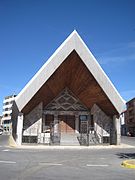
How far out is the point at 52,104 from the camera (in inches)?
1298

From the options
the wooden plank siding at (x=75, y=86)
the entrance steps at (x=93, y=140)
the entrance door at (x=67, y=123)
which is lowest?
the entrance steps at (x=93, y=140)

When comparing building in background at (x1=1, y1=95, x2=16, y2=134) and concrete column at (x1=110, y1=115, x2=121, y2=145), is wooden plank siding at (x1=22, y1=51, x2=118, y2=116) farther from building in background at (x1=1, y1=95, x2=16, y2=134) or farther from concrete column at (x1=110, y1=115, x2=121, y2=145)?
building in background at (x1=1, y1=95, x2=16, y2=134)

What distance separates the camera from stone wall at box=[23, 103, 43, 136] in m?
29.5

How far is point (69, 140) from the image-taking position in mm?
28781

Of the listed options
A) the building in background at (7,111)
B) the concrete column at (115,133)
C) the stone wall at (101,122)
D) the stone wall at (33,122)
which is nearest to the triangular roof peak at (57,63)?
the stone wall at (33,122)

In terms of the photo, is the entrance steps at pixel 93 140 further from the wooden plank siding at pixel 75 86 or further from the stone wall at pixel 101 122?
the wooden plank siding at pixel 75 86

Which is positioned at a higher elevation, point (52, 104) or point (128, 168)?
point (52, 104)

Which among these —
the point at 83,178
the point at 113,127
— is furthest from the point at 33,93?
the point at 83,178

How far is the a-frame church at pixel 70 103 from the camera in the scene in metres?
24.3

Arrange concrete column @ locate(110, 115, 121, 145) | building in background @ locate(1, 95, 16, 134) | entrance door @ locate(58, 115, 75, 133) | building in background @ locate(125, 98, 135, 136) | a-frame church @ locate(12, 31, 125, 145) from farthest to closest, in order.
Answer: building in background @ locate(1, 95, 16, 134)
building in background @ locate(125, 98, 135, 136)
entrance door @ locate(58, 115, 75, 133)
concrete column @ locate(110, 115, 121, 145)
a-frame church @ locate(12, 31, 125, 145)

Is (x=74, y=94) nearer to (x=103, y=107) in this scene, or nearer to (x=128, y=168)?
(x=103, y=107)

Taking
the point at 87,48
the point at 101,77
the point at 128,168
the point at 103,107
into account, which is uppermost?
the point at 87,48

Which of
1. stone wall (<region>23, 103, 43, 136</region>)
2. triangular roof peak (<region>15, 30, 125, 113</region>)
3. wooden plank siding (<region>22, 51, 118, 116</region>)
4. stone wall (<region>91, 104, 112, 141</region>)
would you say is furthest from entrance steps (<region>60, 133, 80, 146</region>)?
triangular roof peak (<region>15, 30, 125, 113</region>)

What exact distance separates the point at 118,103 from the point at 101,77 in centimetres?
355
